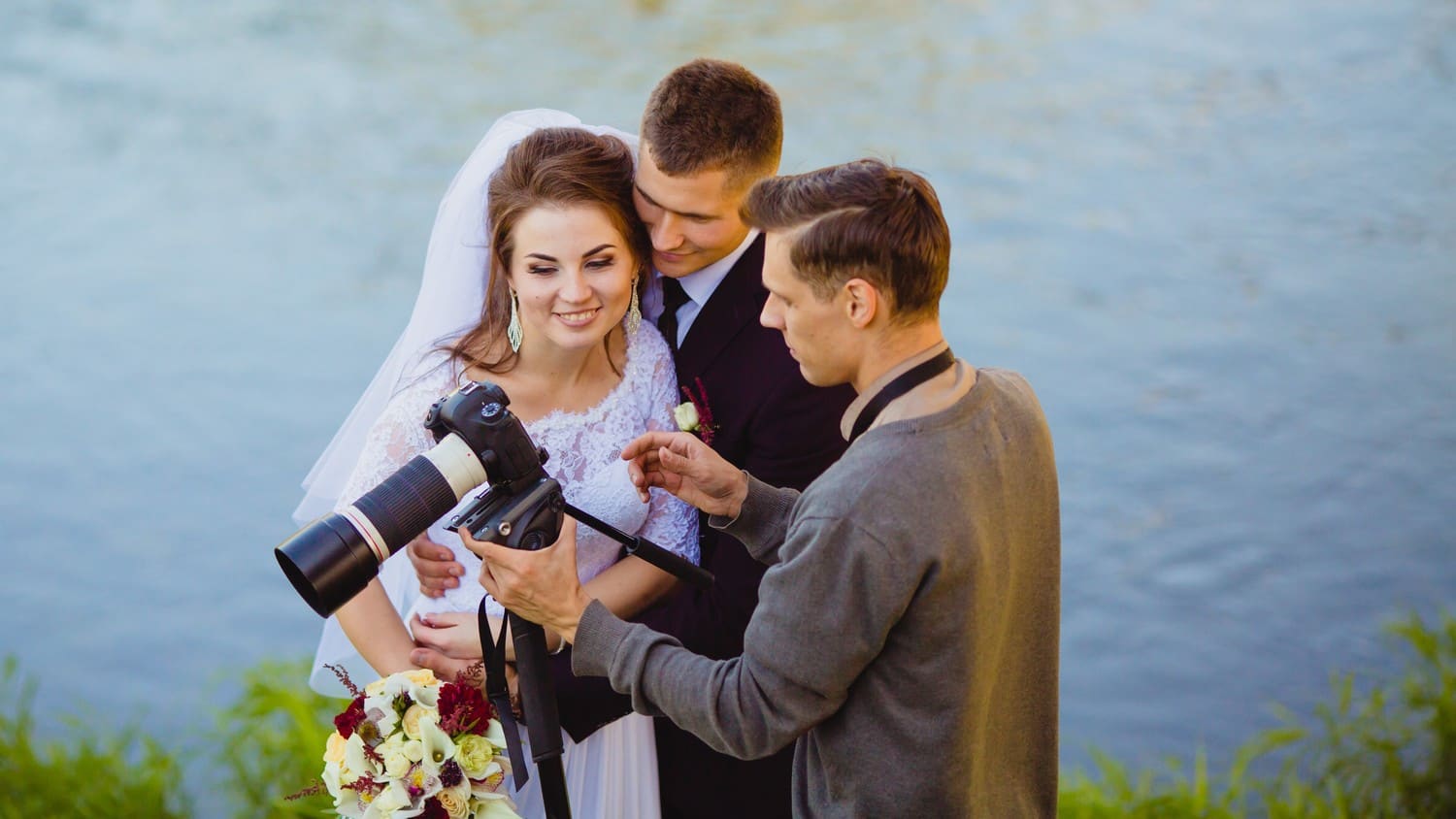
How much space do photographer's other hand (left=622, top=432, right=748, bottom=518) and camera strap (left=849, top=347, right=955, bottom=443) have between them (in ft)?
1.57

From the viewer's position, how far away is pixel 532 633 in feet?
6.67

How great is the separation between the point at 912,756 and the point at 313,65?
6.35 metres

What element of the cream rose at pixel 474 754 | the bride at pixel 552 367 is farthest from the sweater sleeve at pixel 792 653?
the bride at pixel 552 367

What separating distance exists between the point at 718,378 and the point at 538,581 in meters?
0.69

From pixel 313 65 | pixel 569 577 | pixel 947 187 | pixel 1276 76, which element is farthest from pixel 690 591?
pixel 1276 76

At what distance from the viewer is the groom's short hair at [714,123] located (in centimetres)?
236

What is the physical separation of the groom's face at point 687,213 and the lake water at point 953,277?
302cm

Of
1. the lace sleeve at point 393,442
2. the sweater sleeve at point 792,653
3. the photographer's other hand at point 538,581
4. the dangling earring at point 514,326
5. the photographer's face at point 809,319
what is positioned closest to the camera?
the sweater sleeve at point 792,653

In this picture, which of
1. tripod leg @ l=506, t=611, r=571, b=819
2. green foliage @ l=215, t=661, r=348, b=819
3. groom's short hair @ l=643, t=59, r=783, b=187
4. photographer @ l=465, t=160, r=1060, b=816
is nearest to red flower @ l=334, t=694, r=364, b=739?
tripod leg @ l=506, t=611, r=571, b=819

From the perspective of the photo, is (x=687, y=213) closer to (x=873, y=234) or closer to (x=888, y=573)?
(x=873, y=234)

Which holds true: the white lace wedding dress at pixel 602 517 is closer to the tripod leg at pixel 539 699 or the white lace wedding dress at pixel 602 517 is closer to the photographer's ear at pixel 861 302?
the tripod leg at pixel 539 699

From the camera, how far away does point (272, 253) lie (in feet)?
21.9

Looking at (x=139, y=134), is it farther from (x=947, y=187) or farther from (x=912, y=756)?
(x=912, y=756)

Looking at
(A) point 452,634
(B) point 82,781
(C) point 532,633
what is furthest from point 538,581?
(B) point 82,781
